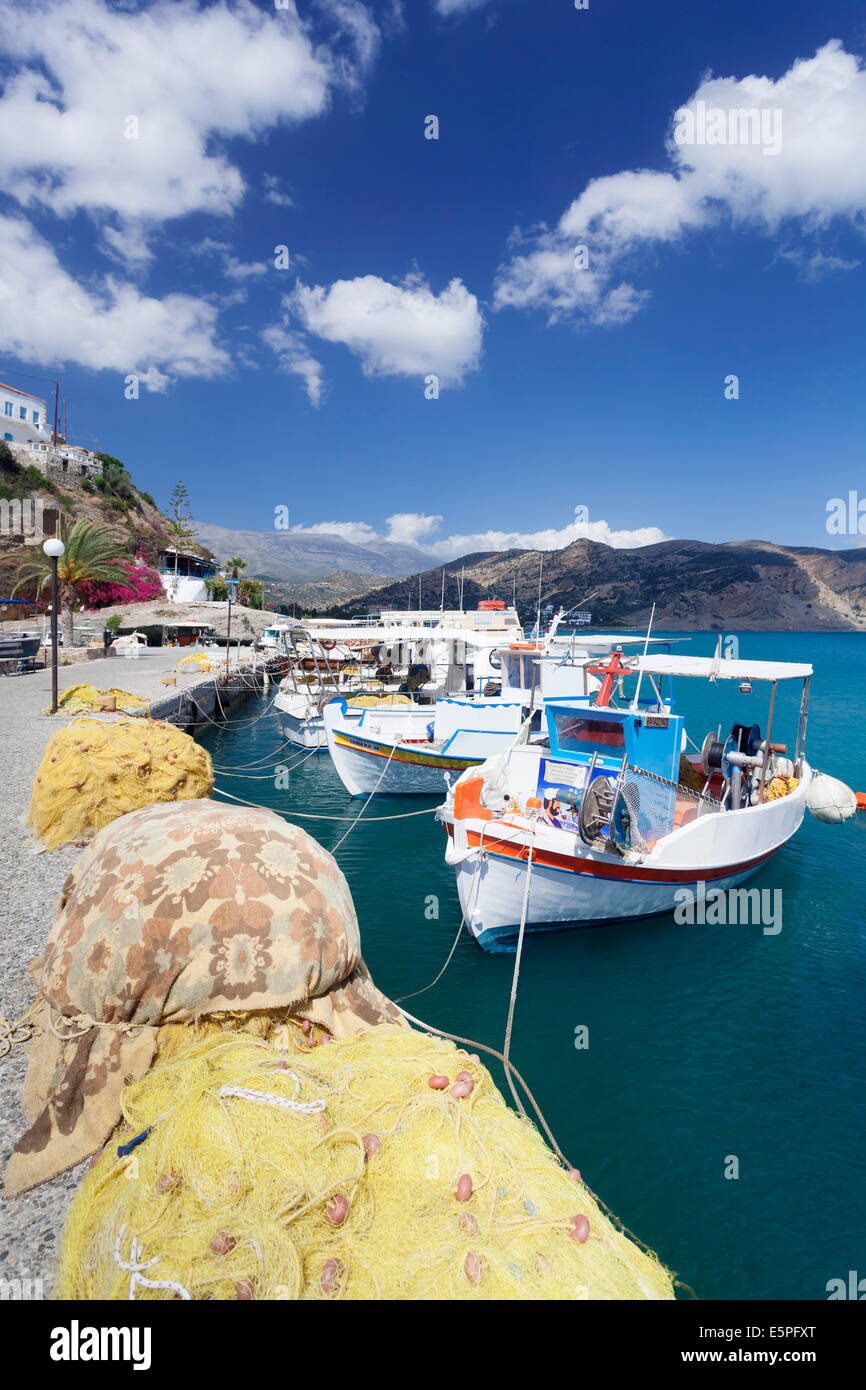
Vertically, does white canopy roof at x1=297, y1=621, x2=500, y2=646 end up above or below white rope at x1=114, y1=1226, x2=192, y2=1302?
above

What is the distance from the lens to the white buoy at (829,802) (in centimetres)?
1341

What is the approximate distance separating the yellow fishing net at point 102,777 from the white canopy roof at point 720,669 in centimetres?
772

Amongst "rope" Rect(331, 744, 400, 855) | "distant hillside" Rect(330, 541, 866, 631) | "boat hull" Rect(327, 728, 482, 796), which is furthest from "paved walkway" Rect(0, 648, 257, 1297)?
"distant hillside" Rect(330, 541, 866, 631)

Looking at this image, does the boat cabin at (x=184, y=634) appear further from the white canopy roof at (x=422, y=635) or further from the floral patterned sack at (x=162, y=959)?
the floral patterned sack at (x=162, y=959)

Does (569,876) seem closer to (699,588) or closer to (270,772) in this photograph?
(270,772)

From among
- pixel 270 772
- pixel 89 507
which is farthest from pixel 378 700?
pixel 89 507

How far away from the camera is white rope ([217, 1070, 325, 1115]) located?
3.23 metres

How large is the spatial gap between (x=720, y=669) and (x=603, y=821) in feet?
14.0

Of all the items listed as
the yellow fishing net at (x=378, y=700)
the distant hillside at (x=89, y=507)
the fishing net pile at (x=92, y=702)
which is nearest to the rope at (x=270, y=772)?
the yellow fishing net at (x=378, y=700)

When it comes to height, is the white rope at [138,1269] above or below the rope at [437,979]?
above

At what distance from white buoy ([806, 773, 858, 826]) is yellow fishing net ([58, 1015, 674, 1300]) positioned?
12.4 meters

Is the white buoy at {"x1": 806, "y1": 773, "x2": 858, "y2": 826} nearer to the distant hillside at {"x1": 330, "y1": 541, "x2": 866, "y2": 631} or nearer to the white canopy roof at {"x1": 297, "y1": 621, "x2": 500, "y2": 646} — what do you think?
the white canopy roof at {"x1": 297, "y1": 621, "x2": 500, "y2": 646}
